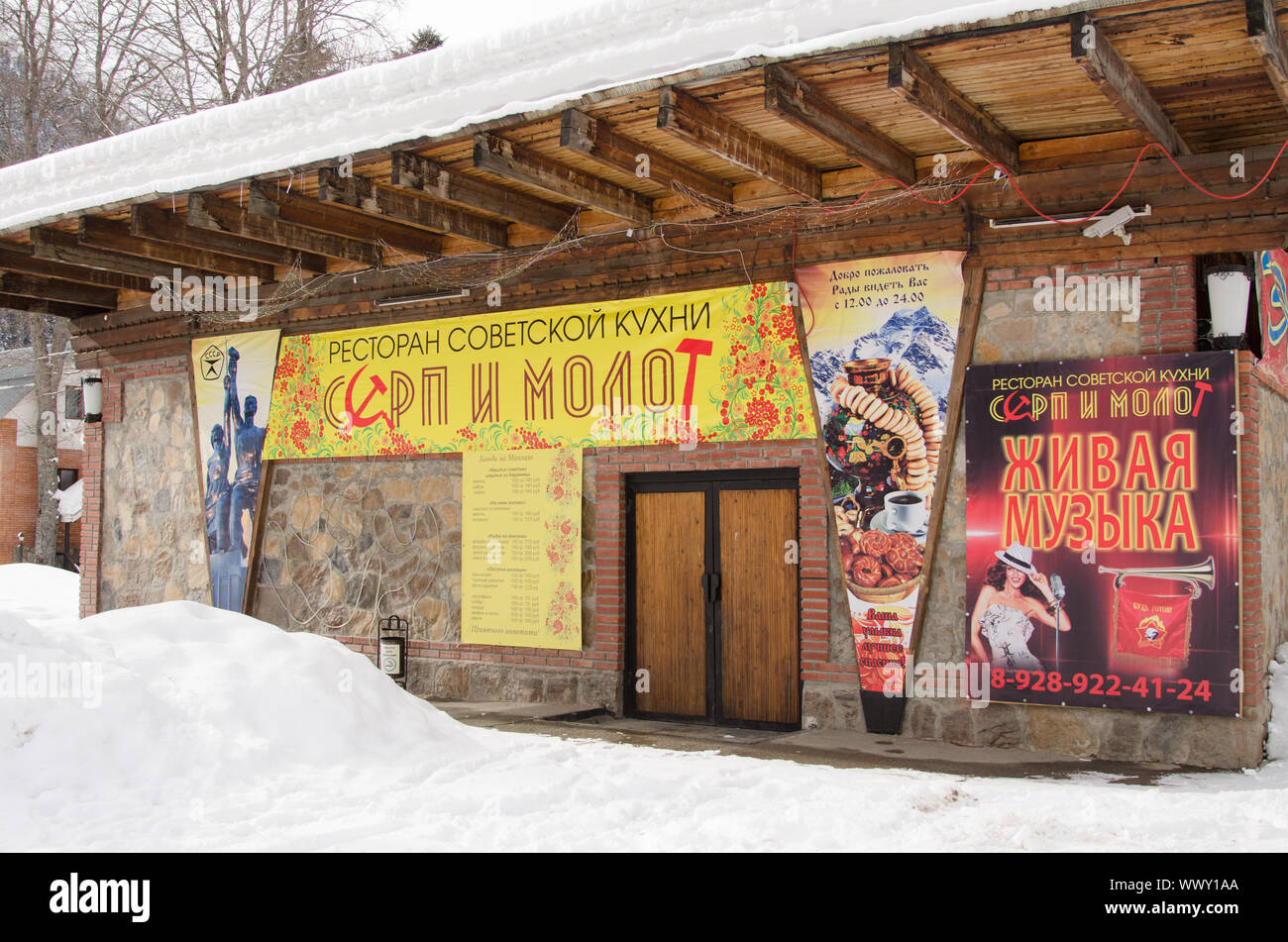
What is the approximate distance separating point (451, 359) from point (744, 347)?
2.89 meters

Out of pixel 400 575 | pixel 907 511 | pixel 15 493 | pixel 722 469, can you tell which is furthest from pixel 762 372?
pixel 15 493

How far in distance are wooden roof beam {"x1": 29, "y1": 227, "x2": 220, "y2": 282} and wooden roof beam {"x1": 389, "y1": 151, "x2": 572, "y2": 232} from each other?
3.58 meters

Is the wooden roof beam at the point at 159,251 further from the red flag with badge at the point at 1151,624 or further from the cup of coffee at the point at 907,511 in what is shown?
the red flag with badge at the point at 1151,624

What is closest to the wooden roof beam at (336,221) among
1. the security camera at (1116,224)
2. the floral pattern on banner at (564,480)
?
the floral pattern on banner at (564,480)

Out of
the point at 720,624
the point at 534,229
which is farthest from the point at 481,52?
the point at 720,624

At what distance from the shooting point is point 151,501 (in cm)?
1242

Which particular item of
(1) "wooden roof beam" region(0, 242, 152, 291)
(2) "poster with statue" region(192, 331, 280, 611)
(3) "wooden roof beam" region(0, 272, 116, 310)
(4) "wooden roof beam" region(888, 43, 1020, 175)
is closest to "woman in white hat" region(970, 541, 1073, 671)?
(4) "wooden roof beam" region(888, 43, 1020, 175)

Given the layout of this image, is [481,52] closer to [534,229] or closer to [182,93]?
[534,229]

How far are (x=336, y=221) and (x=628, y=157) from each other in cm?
321

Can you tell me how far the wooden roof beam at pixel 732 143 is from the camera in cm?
649

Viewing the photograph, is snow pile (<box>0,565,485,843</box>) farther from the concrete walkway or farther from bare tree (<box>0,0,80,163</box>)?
bare tree (<box>0,0,80,163</box>)

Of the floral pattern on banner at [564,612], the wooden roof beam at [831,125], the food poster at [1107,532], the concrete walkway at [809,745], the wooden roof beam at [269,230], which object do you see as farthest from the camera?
the floral pattern on banner at [564,612]

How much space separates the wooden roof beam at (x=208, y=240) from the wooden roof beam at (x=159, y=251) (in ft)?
0.80
